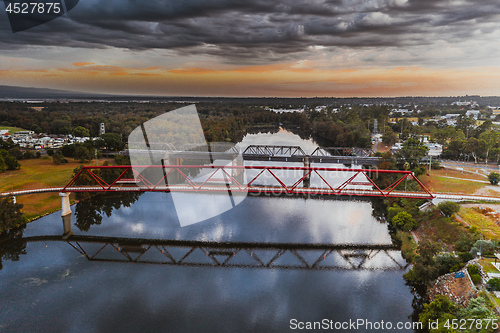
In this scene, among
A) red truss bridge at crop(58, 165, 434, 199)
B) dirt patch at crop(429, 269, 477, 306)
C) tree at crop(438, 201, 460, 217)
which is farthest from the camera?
red truss bridge at crop(58, 165, 434, 199)

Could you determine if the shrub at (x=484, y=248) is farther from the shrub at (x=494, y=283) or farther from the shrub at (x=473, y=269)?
the shrub at (x=494, y=283)

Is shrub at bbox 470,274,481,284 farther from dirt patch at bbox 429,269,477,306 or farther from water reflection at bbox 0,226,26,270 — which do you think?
water reflection at bbox 0,226,26,270

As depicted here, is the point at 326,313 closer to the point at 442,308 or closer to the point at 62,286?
the point at 442,308

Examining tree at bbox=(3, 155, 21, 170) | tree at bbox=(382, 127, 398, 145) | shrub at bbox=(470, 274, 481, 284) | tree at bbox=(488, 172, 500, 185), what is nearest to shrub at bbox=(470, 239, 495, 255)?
shrub at bbox=(470, 274, 481, 284)

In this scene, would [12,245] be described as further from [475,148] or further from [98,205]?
[475,148]

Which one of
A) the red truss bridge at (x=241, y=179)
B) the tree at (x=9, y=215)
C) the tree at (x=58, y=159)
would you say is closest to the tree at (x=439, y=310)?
the red truss bridge at (x=241, y=179)

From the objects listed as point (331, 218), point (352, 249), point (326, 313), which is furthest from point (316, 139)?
point (326, 313)
